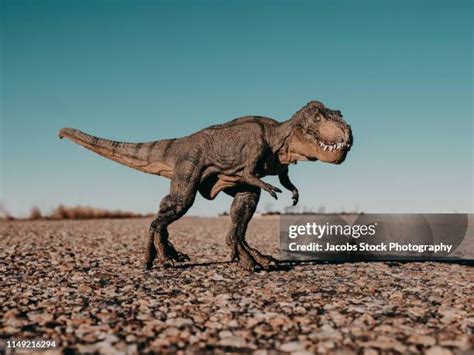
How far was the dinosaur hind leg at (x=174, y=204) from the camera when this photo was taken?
692 centimetres

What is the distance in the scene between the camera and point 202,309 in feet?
15.4

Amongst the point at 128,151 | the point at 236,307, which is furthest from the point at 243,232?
the point at 236,307

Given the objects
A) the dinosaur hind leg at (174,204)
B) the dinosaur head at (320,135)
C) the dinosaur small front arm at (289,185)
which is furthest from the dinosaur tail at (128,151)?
the dinosaur head at (320,135)

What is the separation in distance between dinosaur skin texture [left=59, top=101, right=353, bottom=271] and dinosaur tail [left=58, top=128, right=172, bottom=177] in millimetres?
15

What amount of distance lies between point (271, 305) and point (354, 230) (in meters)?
5.22

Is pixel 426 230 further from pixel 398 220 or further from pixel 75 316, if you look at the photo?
pixel 75 316

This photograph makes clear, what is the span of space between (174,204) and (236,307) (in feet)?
8.29

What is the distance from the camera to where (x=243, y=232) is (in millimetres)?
7219

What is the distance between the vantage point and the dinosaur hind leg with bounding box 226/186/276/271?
706 cm

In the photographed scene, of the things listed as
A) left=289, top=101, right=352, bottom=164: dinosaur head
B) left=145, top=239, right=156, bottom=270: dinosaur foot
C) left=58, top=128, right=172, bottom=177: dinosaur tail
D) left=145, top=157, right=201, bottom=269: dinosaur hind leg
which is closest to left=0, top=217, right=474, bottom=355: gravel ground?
left=145, top=239, right=156, bottom=270: dinosaur foot

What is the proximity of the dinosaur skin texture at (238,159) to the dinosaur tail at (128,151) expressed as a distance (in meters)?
0.01

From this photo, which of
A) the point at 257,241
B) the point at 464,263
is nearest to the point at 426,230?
the point at 464,263

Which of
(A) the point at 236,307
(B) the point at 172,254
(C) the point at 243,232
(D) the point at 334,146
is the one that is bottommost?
(A) the point at 236,307

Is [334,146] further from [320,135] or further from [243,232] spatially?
[243,232]
